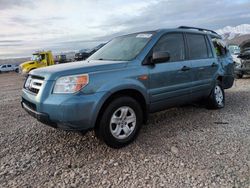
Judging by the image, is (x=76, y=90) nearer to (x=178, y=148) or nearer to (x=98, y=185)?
(x=98, y=185)

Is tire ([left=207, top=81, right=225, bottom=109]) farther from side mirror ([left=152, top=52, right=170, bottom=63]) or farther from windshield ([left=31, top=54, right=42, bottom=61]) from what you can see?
windshield ([left=31, top=54, right=42, bottom=61])

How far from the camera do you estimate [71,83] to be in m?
3.64

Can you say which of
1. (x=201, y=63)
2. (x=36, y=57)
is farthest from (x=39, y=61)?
(x=201, y=63)

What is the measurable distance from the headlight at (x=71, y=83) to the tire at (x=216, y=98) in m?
3.52

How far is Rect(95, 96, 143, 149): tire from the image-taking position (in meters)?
3.87

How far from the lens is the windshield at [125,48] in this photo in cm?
454

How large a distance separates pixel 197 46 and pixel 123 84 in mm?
2441

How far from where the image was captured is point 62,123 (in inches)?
143

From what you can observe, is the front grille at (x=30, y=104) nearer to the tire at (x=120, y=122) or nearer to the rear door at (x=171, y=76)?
the tire at (x=120, y=122)

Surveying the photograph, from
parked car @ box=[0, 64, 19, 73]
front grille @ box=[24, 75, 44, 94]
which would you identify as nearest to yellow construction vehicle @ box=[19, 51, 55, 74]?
front grille @ box=[24, 75, 44, 94]

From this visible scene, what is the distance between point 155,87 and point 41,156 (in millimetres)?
A: 2166

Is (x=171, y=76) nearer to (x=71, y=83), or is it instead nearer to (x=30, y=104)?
(x=71, y=83)

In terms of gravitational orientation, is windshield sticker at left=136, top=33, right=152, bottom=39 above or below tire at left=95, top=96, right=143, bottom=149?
above

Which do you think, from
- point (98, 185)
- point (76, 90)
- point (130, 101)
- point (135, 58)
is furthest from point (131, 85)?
point (98, 185)
